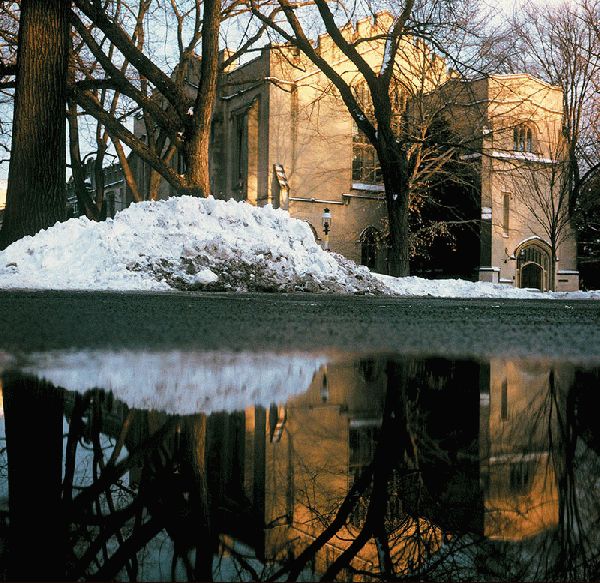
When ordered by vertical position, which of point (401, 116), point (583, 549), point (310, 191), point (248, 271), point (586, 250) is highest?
point (401, 116)

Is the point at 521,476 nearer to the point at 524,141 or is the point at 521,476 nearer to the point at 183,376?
the point at 183,376

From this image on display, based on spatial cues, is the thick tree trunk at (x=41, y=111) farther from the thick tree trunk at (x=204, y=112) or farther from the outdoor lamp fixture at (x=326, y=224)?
the outdoor lamp fixture at (x=326, y=224)

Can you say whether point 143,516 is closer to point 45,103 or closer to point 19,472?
point 19,472

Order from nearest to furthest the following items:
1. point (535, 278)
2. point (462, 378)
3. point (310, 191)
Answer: point (462, 378)
point (310, 191)
point (535, 278)

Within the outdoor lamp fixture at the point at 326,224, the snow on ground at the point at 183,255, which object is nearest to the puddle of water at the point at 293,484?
the snow on ground at the point at 183,255

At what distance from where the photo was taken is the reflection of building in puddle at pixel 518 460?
2.58 feet

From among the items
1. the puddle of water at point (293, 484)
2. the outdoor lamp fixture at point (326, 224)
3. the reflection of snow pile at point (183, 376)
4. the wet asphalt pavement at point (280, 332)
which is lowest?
the puddle of water at point (293, 484)

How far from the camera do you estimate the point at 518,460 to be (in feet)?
3.29

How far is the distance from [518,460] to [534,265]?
3536cm

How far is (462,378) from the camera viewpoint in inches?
75.6

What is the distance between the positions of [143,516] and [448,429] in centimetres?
60

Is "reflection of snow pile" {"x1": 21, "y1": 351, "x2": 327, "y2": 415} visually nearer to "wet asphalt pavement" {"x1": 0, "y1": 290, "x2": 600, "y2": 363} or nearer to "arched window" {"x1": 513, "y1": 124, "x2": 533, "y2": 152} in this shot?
"wet asphalt pavement" {"x1": 0, "y1": 290, "x2": 600, "y2": 363}

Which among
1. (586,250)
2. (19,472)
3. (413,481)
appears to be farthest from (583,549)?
(586,250)

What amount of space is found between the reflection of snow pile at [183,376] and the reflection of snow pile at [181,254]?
6.40 m
